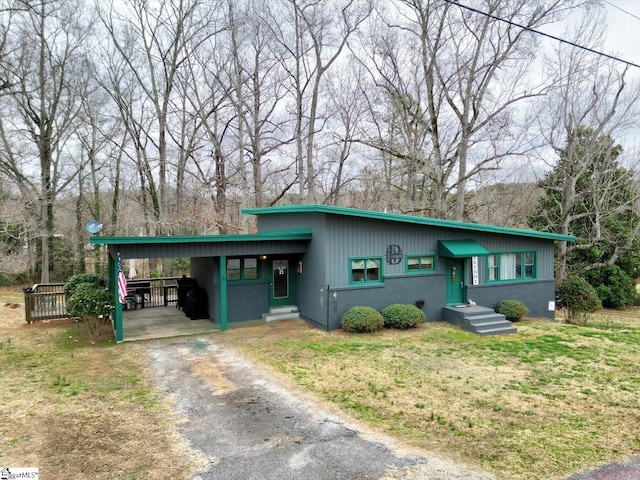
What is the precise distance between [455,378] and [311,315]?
5.80 metres

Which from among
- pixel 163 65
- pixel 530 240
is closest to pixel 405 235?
pixel 530 240

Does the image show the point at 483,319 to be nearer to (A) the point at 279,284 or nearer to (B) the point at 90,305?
(A) the point at 279,284

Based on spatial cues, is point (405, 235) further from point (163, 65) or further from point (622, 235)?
point (163, 65)

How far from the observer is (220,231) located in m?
26.0

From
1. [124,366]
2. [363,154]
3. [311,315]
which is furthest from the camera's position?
[363,154]

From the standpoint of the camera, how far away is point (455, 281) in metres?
14.8

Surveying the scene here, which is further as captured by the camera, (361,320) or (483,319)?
(483,319)

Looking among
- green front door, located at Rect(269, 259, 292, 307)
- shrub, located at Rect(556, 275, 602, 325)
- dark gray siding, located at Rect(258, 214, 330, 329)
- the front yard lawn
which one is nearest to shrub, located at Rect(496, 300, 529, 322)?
the front yard lawn

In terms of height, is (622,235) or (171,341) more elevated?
(622,235)

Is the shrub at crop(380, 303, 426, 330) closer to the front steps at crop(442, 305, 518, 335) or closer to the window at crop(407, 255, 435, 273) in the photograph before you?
the front steps at crop(442, 305, 518, 335)

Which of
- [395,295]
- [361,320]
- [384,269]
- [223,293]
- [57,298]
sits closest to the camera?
[361,320]

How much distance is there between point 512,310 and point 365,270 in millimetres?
5333

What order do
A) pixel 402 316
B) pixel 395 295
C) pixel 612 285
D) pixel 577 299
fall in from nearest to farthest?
1. pixel 402 316
2. pixel 395 295
3. pixel 577 299
4. pixel 612 285

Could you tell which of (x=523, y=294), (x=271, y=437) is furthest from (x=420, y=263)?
(x=271, y=437)
